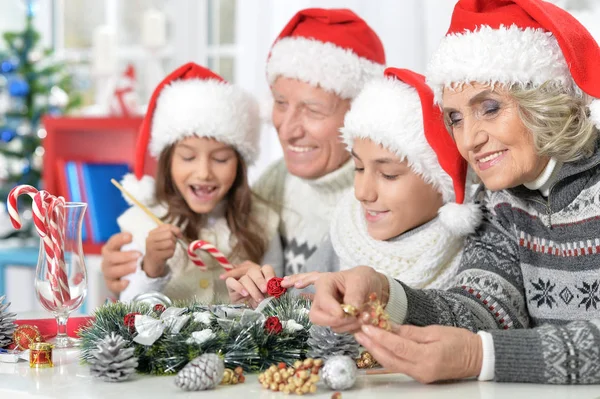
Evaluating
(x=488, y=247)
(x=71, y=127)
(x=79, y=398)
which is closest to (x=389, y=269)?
(x=488, y=247)

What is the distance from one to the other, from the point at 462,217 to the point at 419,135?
0.22m

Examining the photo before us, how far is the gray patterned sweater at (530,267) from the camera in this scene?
1.58 metres

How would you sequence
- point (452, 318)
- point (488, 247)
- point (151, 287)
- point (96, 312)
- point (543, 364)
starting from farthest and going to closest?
point (151, 287) → point (488, 247) → point (452, 318) → point (96, 312) → point (543, 364)

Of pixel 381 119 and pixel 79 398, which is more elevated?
pixel 381 119

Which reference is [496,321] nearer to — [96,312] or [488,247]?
[488,247]

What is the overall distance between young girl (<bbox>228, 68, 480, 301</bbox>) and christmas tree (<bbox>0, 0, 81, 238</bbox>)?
100 inches

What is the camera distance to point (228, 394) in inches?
48.8

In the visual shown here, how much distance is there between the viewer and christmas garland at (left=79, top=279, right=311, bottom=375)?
1354 mm

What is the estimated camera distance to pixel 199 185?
2320 millimetres

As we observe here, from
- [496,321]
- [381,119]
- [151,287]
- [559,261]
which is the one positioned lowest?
[151,287]

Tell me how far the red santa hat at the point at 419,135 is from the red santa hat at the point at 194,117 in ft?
1.65

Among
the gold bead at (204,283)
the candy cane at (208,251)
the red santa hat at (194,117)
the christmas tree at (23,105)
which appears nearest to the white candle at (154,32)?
the christmas tree at (23,105)

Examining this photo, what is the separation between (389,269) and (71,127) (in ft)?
7.62

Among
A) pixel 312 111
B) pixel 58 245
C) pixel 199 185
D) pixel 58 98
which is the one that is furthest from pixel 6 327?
pixel 58 98
